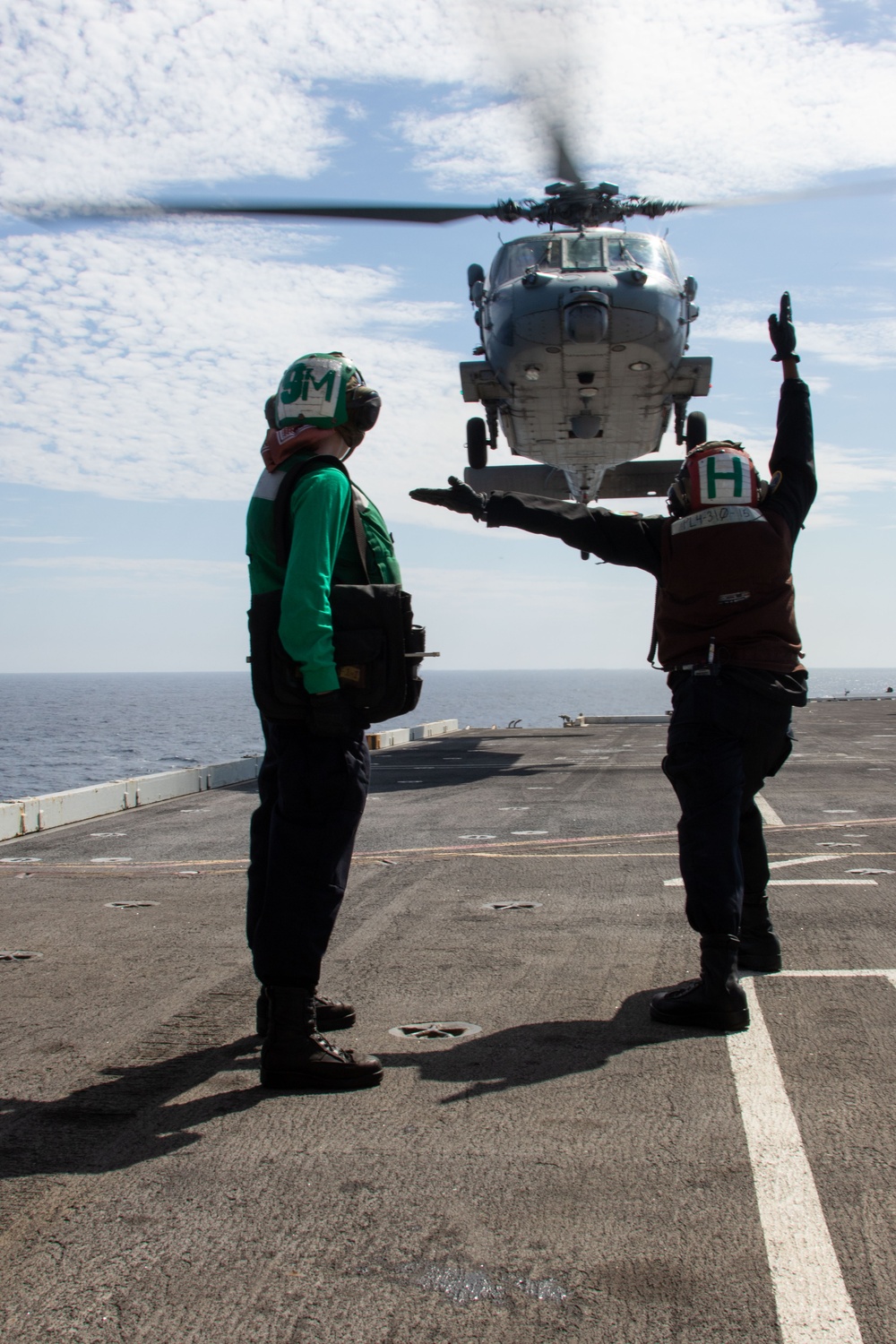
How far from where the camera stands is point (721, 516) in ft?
13.3

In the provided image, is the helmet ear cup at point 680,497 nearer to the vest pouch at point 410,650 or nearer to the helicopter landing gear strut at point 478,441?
the vest pouch at point 410,650

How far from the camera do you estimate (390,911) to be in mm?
5562

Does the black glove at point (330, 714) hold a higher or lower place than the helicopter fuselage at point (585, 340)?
lower

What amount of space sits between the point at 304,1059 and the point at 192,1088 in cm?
33

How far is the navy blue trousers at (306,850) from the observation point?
11.0 feet

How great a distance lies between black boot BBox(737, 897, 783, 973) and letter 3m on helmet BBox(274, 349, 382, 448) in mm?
2466

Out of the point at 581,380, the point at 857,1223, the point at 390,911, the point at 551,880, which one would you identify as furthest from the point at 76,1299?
the point at 581,380

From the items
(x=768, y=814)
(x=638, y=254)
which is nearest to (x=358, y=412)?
(x=768, y=814)

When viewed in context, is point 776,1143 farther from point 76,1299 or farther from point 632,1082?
point 76,1299

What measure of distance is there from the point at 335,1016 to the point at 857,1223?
192cm

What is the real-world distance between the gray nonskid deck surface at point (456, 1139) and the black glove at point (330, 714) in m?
1.04

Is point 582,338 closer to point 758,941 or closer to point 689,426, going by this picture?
point 689,426

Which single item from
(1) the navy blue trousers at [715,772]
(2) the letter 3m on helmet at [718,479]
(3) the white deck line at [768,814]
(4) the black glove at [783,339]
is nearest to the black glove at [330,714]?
(1) the navy blue trousers at [715,772]

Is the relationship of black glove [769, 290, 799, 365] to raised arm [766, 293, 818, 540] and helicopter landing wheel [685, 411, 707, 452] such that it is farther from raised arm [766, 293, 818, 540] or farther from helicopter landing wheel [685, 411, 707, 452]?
helicopter landing wheel [685, 411, 707, 452]
